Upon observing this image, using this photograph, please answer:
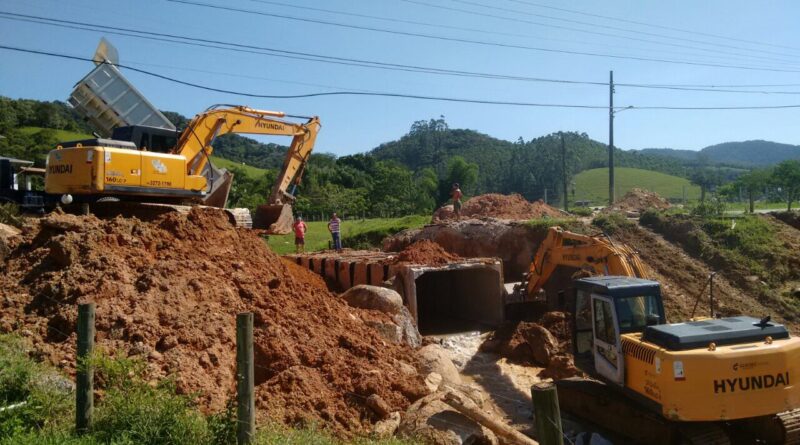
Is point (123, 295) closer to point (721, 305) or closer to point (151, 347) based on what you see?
point (151, 347)

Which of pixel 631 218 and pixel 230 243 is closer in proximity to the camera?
pixel 230 243

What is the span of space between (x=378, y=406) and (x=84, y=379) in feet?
11.2

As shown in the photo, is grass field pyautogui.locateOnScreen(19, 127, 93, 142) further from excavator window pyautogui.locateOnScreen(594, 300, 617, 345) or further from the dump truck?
excavator window pyautogui.locateOnScreen(594, 300, 617, 345)

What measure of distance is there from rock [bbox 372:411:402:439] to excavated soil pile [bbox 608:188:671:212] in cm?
1988

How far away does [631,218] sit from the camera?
22500mm

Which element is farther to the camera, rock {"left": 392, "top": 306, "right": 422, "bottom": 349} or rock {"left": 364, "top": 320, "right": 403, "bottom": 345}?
rock {"left": 392, "top": 306, "right": 422, "bottom": 349}

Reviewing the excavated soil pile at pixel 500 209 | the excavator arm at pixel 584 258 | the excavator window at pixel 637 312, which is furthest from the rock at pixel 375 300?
the excavated soil pile at pixel 500 209

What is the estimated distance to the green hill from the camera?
66.9m

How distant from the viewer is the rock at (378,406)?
7.59 meters

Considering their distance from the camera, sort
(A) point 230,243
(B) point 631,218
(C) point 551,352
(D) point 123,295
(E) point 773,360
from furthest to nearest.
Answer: (B) point 631,218 → (C) point 551,352 → (A) point 230,243 → (D) point 123,295 → (E) point 773,360

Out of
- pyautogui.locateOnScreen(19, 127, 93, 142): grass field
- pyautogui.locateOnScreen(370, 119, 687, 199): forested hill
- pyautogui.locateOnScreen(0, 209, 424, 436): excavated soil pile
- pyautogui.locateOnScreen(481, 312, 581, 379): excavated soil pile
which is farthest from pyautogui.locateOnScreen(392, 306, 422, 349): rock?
pyautogui.locateOnScreen(370, 119, 687, 199): forested hill

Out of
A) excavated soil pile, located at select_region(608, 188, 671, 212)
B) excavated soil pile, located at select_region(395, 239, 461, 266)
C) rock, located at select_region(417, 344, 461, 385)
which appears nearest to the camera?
rock, located at select_region(417, 344, 461, 385)

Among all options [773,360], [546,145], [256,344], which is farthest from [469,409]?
[546,145]

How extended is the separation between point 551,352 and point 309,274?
5.99 metres
